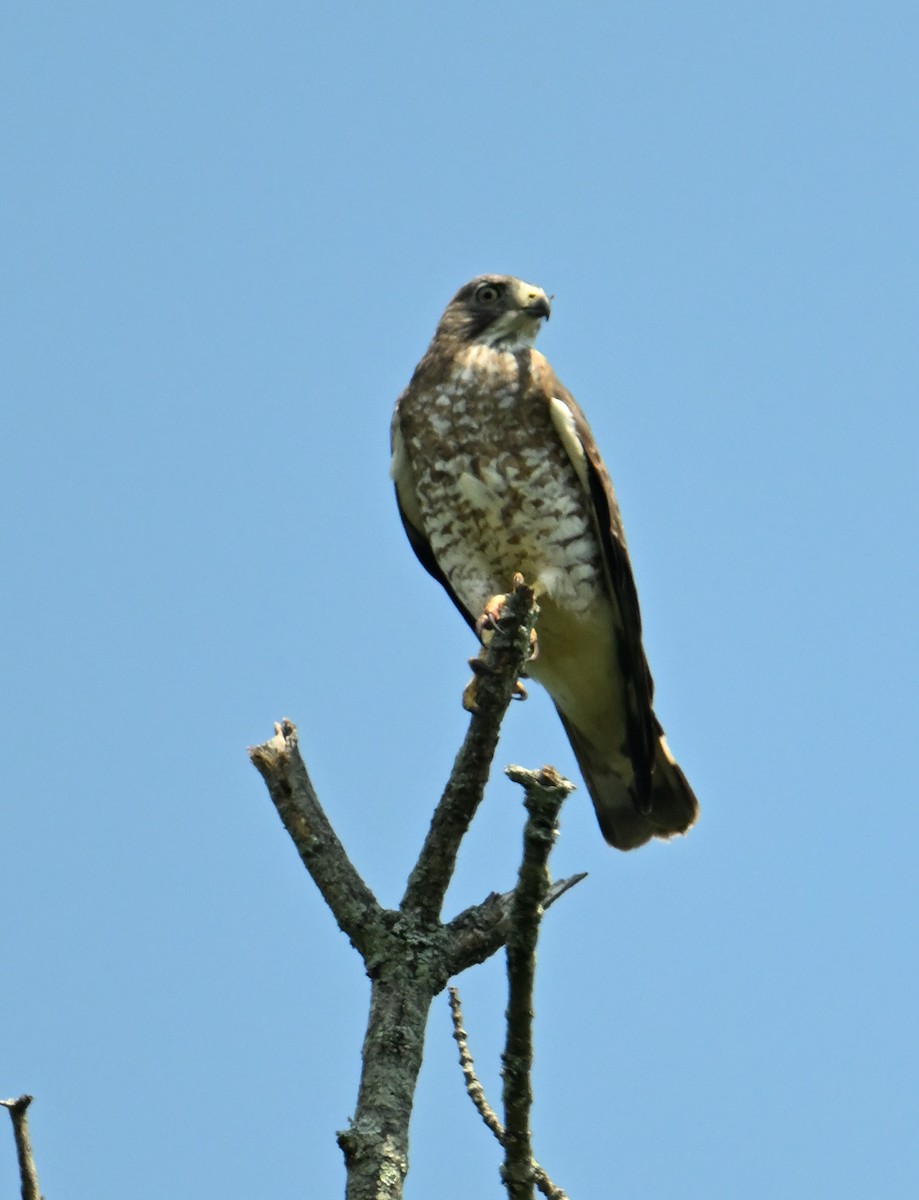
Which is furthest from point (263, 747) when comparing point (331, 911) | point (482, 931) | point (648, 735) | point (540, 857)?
point (648, 735)

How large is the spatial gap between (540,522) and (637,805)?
1.44 meters

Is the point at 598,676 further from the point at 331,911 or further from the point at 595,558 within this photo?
the point at 331,911

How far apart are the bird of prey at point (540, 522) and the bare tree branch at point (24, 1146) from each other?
10.4 ft

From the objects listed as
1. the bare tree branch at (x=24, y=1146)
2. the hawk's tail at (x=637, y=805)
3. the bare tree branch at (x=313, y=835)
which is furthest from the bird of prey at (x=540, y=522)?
the bare tree branch at (x=24, y=1146)

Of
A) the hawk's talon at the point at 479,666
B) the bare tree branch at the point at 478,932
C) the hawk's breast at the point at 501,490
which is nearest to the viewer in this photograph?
the bare tree branch at the point at 478,932

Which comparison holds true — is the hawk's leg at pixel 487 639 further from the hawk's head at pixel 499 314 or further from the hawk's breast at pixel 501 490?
the hawk's head at pixel 499 314

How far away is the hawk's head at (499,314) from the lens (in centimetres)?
686

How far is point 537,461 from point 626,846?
182 cm

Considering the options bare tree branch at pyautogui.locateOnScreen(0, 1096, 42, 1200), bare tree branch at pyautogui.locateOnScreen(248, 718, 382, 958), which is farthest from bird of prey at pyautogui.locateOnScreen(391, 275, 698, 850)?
bare tree branch at pyautogui.locateOnScreen(0, 1096, 42, 1200)

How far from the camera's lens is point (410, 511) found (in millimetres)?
6961

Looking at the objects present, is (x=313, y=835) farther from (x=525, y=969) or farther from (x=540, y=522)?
(x=540, y=522)

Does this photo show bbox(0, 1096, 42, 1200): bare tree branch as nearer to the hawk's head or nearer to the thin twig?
the thin twig

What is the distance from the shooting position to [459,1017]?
176 inches

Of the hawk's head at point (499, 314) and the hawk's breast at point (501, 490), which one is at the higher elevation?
the hawk's head at point (499, 314)
